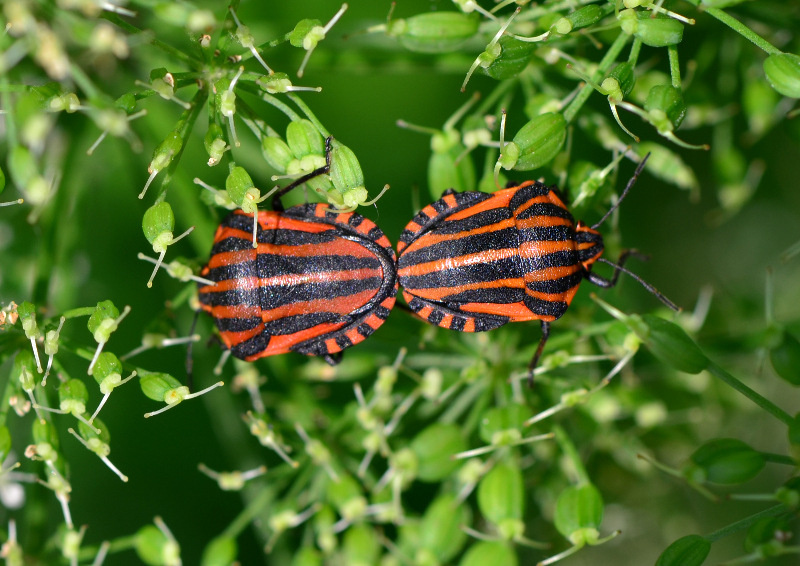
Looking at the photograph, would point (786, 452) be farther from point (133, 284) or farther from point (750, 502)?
point (133, 284)

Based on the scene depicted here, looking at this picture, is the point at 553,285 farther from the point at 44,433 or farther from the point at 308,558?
the point at 44,433

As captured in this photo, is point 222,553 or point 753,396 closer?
point 753,396

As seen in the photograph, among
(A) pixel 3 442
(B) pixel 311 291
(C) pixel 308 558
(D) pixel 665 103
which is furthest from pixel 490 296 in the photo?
(A) pixel 3 442

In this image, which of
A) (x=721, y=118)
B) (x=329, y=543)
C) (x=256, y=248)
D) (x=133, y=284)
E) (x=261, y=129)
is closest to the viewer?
(x=261, y=129)

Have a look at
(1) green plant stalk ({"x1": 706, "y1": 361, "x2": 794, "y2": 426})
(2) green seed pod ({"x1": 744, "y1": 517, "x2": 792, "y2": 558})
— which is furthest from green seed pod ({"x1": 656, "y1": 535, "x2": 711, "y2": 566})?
(1) green plant stalk ({"x1": 706, "y1": 361, "x2": 794, "y2": 426})

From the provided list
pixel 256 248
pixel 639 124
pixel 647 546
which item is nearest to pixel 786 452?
pixel 647 546

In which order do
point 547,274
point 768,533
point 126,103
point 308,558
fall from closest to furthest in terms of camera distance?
1. point 126,103
2. point 768,533
3. point 547,274
4. point 308,558

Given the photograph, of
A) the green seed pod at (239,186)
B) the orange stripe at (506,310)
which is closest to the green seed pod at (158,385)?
the green seed pod at (239,186)
